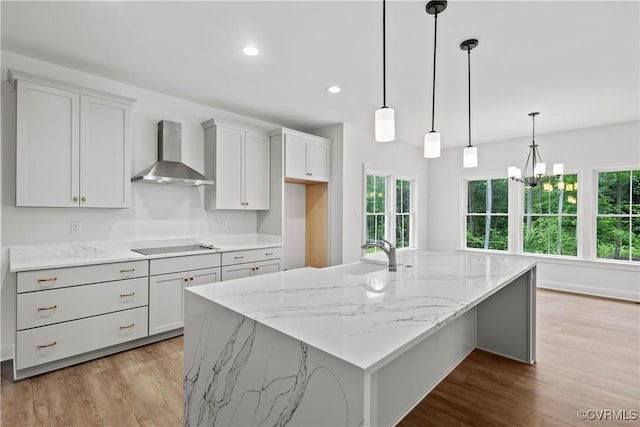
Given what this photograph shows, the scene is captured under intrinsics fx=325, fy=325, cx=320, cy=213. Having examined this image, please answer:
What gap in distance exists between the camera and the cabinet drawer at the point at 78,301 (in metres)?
2.43

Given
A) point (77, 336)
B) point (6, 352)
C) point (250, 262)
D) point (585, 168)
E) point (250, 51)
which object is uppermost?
point (250, 51)

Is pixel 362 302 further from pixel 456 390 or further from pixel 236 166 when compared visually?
pixel 236 166

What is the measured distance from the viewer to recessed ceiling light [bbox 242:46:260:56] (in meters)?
2.63

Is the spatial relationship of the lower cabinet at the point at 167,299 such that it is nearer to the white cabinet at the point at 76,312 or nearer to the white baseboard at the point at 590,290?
the white cabinet at the point at 76,312

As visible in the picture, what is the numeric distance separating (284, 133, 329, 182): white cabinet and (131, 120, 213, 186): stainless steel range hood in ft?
3.77

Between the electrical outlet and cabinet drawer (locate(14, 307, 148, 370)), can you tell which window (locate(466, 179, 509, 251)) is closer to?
cabinet drawer (locate(14, 307, 148, 370))

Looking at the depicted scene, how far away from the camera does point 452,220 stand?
654 cm

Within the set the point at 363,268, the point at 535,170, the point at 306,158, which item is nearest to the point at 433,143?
the point at 363,268

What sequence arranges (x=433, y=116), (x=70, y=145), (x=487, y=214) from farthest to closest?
(x=487, y=214)
(x=70, y=145)
(x=433, y=116)

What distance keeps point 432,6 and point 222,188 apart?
2810mm

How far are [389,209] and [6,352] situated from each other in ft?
17.0

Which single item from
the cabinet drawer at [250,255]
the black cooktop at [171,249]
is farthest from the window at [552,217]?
the black cooktop at [171,249]

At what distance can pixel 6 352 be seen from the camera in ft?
8.91

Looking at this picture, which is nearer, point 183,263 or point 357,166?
point 183,263
